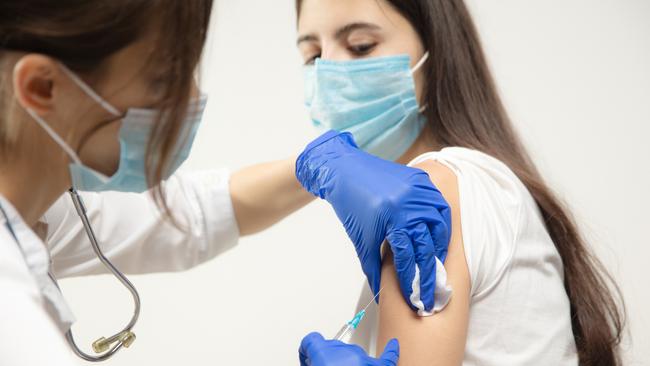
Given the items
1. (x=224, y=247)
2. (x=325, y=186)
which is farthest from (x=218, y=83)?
(x=325, y=186)

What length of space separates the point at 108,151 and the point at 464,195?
597 millimetres

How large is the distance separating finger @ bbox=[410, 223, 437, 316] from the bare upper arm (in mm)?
25

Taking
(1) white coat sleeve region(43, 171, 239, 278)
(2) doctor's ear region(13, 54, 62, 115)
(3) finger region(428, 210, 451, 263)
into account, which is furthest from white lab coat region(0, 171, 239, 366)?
(3) finger region(428, 210, 451, 263)

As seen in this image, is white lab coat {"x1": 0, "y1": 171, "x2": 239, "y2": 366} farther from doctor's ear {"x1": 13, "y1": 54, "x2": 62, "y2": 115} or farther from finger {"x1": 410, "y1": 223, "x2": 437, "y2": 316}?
finger {"x1": 410, "y1": 223, "x2": 437, "y2": 316}

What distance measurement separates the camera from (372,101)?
1.57 meters

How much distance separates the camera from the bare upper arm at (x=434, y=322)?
3.66 ft

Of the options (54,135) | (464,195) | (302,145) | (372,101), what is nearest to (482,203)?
(464,195)

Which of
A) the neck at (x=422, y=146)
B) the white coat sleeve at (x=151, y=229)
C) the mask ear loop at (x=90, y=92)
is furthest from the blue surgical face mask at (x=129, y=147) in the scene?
the neck at (x=422, y=146)

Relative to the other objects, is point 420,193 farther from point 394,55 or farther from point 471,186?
point 394,55

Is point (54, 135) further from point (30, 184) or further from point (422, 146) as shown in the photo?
point (422, 146)

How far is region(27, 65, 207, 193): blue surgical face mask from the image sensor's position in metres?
1.02

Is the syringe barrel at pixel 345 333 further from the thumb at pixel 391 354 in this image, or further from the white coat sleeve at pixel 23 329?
the white coat sleeve at pixel 23 329

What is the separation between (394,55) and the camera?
5.00ft

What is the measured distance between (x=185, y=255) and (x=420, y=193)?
0.71 metres
